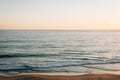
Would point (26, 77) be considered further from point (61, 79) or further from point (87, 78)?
point (87, 78)

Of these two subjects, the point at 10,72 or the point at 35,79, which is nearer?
the point at 35,79

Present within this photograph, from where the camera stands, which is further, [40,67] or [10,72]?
[40,67]

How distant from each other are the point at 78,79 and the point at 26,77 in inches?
116

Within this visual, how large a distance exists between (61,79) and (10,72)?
198 inches

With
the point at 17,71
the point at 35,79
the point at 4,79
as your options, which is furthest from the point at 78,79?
the point at 17,71

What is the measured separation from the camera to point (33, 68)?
18859 mm

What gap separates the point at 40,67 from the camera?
1947 cm

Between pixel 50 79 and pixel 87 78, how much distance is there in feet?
7.03

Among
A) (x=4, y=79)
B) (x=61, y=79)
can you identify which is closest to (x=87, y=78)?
(x=61, y=79)

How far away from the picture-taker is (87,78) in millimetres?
13453

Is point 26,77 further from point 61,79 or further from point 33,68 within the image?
point 33,68

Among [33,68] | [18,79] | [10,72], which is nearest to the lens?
[18,79]

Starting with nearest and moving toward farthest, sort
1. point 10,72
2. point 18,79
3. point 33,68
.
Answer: point 18,79
point 10,72
point 33,68

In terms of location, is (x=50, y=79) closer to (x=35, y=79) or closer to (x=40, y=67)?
(x=35, y=79)
